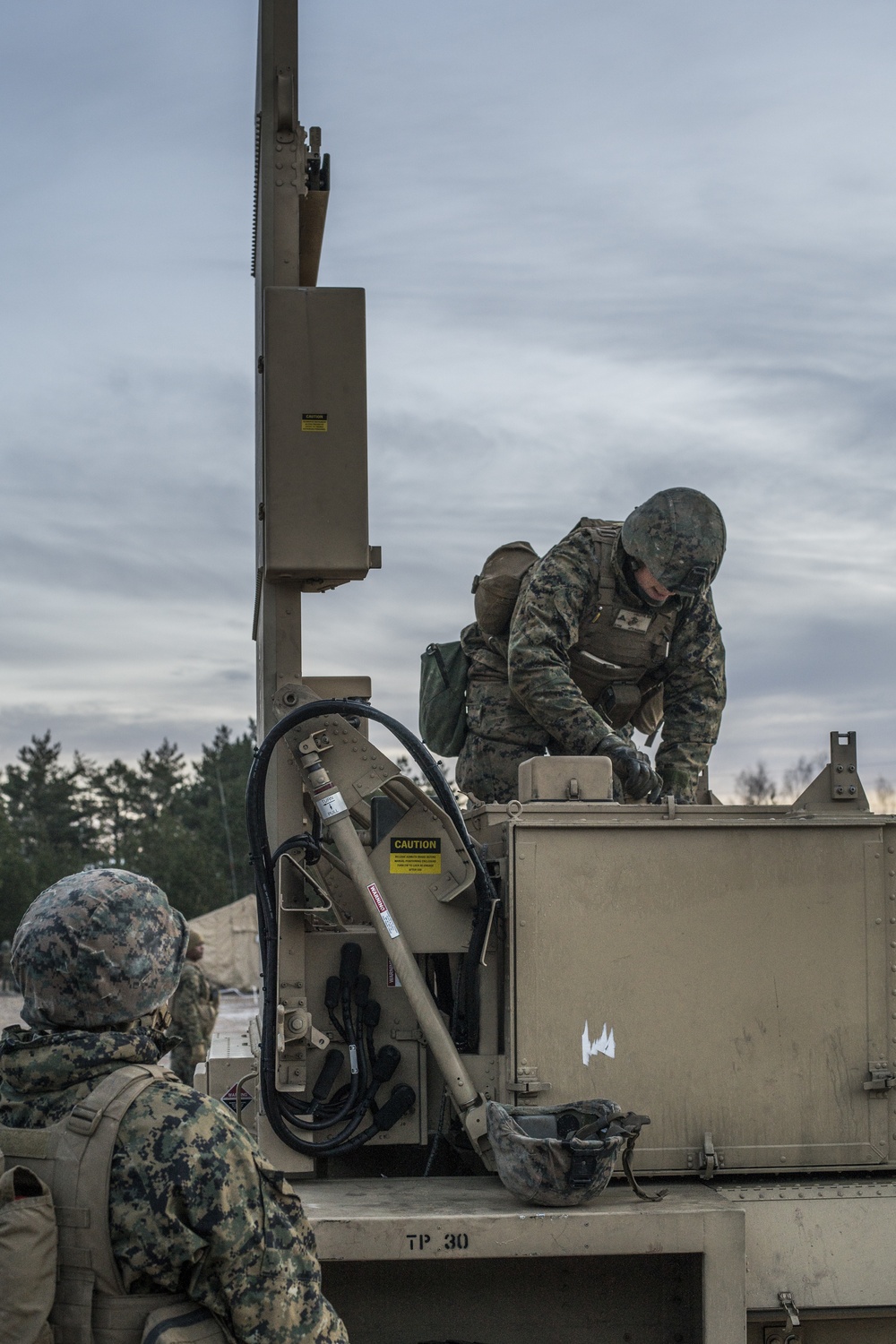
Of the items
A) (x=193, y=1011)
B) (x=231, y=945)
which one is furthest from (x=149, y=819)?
(x=193, y=1011)

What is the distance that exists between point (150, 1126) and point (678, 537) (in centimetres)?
333

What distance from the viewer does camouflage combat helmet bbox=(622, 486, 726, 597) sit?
5105 mm

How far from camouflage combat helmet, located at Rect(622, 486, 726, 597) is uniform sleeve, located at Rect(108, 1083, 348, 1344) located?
3.16 meters

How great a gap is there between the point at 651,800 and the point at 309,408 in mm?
1934

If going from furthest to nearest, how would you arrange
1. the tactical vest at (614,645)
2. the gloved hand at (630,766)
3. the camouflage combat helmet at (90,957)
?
the tactical vest at (614,645) < the gloved hand at (630,766) < the camouflage combat helmet at (90,957)

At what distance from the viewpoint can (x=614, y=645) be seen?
18.0 feet

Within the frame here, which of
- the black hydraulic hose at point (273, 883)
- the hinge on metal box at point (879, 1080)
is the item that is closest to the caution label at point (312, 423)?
the black hydraulic hose at point (273, 883)

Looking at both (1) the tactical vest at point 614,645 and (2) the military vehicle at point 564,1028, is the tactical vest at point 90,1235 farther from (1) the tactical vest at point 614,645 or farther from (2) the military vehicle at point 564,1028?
(1) the tactical vest at point 614,645

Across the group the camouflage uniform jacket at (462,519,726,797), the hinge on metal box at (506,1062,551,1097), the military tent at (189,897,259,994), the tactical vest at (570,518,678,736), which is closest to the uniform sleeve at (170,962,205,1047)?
the camouflage uniform jacket at (462,519,726,797)

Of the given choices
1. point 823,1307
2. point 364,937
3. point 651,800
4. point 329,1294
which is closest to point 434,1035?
point 364,937

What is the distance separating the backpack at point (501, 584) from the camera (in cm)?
562

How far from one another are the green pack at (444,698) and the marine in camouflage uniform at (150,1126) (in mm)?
3497

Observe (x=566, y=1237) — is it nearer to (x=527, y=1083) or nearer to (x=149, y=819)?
(x=527, y=1083)

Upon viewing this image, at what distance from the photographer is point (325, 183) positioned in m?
5.07
